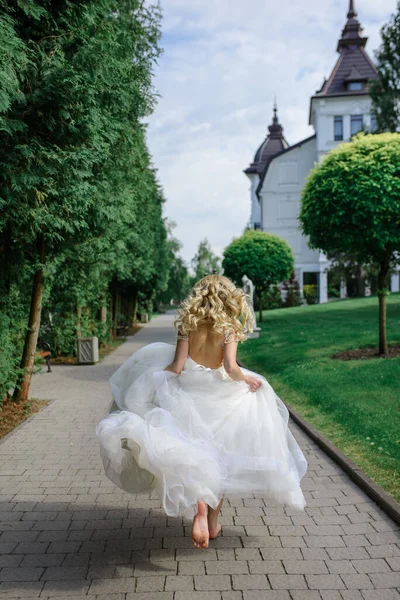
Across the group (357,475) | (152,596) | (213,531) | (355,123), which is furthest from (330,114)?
(152,596)

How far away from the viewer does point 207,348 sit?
466 centimetres

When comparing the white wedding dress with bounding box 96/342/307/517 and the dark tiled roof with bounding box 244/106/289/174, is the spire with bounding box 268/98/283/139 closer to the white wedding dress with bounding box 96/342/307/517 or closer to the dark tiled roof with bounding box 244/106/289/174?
the dark tiled roof with bounding box 244/106/289/174

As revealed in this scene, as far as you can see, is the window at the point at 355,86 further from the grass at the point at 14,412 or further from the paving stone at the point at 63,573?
the paving stone at the point at 63,573

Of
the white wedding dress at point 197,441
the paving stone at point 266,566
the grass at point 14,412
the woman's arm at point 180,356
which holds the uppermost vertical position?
the woman's arm at point 180,356

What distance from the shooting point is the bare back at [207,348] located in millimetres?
4641

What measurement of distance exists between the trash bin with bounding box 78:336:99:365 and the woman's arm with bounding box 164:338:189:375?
1435 centimetres

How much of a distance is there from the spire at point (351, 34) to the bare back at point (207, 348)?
57894mm

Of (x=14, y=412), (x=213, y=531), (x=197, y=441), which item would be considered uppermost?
(x=197, y=441)

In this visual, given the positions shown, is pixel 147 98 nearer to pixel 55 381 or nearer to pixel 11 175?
pixel 11 175

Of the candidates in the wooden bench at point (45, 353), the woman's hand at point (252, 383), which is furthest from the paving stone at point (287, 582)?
the wooden bench at point (45, 353)

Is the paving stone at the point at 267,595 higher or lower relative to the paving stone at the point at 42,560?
higher

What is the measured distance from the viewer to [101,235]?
33.8 ft

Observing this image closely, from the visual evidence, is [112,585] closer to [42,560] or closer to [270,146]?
[42,560]

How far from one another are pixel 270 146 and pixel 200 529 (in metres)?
73.9
